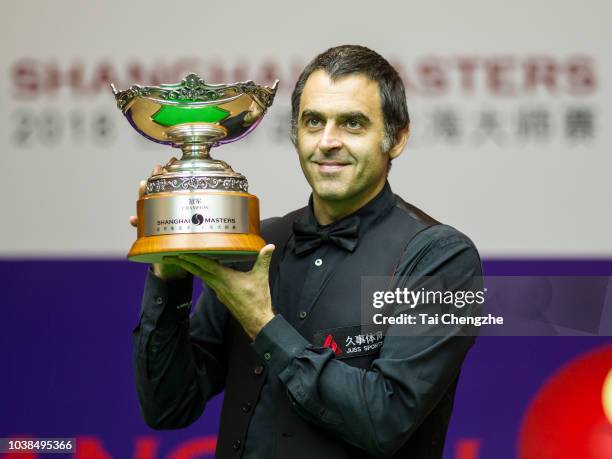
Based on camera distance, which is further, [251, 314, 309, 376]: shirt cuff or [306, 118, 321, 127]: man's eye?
[306, 118, 321, 127]: man's eye

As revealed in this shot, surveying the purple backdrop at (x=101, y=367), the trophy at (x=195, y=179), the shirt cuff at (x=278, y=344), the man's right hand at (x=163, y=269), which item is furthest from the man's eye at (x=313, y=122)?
the purple backdrop at (x=101, y=367)

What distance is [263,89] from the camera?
2.64 meters

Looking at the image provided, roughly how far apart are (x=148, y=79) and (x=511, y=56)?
1.19 metres

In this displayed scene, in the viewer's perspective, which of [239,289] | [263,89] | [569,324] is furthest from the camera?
[569,324]

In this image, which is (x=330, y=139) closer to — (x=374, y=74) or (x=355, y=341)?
(x=374, y=74)

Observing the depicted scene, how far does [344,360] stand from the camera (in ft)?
8.36

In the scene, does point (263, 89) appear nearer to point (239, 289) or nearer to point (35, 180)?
point (239, 289)

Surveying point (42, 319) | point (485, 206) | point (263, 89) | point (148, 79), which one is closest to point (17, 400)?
point (42, 319)

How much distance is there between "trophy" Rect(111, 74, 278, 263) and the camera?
2492mm

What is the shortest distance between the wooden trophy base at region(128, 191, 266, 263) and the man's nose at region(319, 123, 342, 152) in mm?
191

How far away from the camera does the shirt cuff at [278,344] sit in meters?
2.46

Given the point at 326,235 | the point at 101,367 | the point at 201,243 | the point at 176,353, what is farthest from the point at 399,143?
the point at 101,367

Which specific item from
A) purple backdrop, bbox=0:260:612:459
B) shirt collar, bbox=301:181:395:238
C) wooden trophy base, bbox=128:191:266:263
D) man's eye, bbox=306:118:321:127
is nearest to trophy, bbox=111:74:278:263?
wooden trophy base, bbox=128:191:266:263

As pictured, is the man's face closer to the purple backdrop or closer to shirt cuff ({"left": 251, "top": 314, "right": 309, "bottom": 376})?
shirt cuff ({"left": 251, "top": 314, "right": 309, "bottom": 376})
